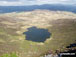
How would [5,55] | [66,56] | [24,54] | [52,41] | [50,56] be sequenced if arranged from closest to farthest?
[66,56], [50,56], [5,55], [24,54], [52,41]

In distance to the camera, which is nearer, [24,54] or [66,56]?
[66,56]

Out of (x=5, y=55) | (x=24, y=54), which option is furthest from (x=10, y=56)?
(x=24, y=54)

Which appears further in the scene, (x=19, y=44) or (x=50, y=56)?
(x=19, y=44)

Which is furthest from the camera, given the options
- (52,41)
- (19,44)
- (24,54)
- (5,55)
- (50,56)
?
(52,41)

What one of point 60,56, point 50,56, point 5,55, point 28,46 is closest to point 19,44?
point 28,46

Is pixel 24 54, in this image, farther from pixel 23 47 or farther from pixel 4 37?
pixel 4 37

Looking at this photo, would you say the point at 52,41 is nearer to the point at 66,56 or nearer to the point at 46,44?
the point at 46,44

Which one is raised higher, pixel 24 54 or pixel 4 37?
pixel 4 37

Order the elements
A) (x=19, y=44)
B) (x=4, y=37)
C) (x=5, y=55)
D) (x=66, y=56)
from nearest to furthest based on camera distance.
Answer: (x=66, y=56)
(x=5, y=55)
(x=19, y=44)
(x=4, y=37)

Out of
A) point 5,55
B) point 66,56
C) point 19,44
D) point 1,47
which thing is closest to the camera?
point 66,56
